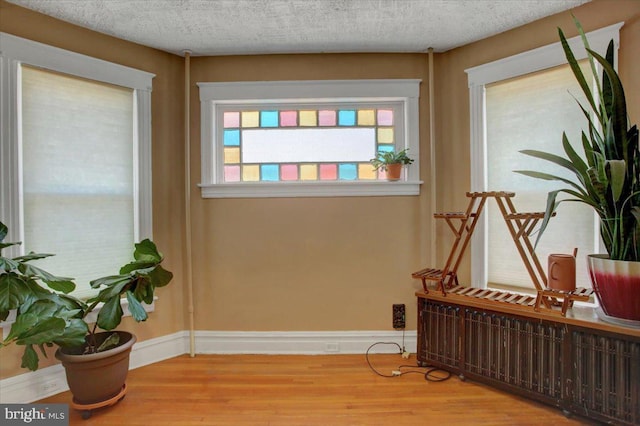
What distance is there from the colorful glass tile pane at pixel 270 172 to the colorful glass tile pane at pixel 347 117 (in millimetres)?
606

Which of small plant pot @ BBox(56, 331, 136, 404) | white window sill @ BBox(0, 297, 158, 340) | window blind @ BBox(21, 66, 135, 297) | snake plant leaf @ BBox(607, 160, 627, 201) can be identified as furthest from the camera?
window blind @ BBox(21, 66, 135, 297)

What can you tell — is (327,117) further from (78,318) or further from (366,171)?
(78,318)

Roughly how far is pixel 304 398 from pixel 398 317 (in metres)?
0.89

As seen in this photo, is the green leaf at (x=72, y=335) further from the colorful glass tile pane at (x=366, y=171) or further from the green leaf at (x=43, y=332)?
the colorful glass tile pane at (x=366, y=171)

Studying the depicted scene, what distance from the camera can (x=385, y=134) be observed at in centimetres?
236

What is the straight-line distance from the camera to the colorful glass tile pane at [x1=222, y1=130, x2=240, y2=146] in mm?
2383

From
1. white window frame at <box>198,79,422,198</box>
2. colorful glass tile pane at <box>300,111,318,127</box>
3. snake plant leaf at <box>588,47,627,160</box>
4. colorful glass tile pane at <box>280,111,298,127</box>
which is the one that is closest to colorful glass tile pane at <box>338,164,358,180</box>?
white window frame at <box>198,79,422,198</box>

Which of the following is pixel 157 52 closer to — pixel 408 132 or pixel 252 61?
pixel 252 61

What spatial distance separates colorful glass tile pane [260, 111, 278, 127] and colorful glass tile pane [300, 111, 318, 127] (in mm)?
201

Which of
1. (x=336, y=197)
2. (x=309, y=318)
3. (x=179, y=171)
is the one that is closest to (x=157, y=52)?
(x=179, y=171)

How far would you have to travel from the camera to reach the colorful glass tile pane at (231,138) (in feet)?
7.82

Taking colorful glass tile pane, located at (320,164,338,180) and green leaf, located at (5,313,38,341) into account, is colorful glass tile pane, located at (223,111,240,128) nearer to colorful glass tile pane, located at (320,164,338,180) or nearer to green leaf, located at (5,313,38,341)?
colorful glass tile pane, located at (320,164,338,180)

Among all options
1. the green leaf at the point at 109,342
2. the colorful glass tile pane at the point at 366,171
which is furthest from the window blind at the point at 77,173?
the colorful glass tile pane at the point at 366,171

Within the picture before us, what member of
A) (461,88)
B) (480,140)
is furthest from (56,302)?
(461,88)
